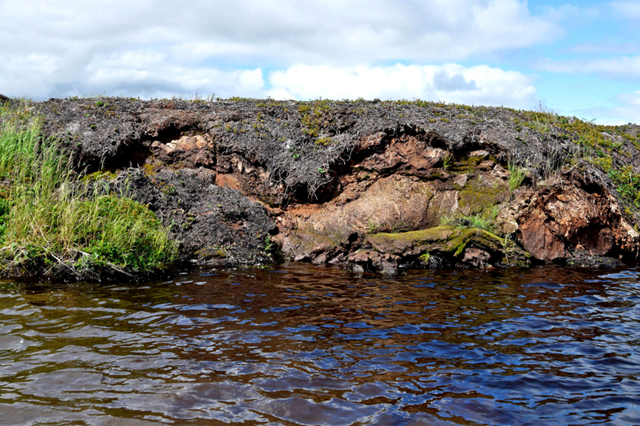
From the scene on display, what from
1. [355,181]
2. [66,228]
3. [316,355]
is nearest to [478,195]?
[355,181]

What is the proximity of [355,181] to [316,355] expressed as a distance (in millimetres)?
7498

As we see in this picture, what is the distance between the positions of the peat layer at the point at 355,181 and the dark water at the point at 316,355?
7.83ft

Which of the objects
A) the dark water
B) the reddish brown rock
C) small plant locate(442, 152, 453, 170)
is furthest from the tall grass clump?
the reddish brown rock

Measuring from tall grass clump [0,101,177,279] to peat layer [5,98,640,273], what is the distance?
0.94 meters

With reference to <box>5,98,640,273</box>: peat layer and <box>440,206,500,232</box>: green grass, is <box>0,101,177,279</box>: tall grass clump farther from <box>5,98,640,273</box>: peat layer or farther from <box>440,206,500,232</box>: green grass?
<box>440,206,500,232</box>: green grass

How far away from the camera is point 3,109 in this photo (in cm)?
1135

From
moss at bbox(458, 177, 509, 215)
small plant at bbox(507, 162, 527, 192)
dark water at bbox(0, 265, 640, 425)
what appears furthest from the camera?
small plant at bbox(507, 162, 527, 192)

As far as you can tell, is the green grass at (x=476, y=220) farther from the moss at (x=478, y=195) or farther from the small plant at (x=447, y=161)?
the small plant at (x=447, y=161)

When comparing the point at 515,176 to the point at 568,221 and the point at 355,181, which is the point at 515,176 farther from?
the point at 355,181

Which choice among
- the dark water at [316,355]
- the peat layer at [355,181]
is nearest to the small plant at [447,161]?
the peat layer at [355,181]

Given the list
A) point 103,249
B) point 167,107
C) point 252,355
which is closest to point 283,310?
point 252,355

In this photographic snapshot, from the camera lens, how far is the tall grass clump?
299 inches

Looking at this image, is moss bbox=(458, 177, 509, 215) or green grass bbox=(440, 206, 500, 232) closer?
green grass bbox=(440, 206, 500, 232)

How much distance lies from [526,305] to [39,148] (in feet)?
36.0
